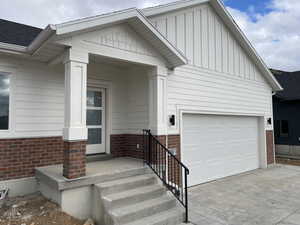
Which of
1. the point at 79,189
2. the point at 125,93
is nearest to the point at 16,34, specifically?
the point at 125,93

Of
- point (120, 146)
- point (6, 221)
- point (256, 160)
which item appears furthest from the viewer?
point (256, 160)

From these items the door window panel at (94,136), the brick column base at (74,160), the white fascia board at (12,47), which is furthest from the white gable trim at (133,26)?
the door window panel at (94,136)

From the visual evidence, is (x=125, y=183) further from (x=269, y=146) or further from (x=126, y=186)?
(x=269, y=146)

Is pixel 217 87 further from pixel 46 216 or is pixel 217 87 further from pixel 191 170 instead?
pixel 46 216

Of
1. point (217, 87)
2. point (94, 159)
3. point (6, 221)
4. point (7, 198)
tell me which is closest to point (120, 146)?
point (94, 159)

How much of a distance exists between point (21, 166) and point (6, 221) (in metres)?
1.36

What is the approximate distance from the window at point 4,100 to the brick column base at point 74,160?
5.20ft

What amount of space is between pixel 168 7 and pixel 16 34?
3884 mm

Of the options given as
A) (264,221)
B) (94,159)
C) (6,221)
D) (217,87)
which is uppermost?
(217,87)

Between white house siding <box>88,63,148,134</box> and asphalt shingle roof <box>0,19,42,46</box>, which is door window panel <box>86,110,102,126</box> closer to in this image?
white house siding <box>88,63,148,134</box>

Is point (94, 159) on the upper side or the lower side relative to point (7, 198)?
upper

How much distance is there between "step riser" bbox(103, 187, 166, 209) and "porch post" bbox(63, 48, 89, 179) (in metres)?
0.71

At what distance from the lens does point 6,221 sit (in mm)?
3482

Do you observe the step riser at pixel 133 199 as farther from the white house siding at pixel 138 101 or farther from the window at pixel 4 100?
the window at pixel 4 100
